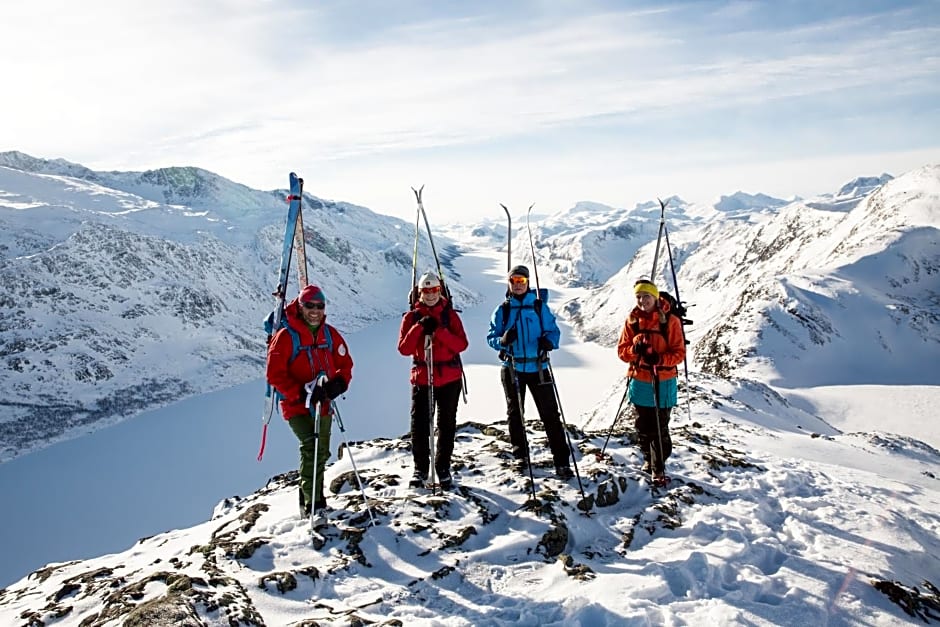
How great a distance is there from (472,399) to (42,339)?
2293 inches

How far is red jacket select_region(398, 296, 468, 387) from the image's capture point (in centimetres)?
835

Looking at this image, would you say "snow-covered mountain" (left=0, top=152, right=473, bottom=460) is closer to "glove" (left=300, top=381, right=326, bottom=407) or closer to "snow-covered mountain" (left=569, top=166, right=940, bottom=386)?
"glove" (left=300, top=381, right=326, bottom=407)

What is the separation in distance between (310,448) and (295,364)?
1298 millimetres

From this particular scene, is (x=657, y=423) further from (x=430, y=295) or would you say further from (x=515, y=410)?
(x=430, y=295)

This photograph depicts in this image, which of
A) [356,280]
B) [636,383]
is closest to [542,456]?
[636,383]

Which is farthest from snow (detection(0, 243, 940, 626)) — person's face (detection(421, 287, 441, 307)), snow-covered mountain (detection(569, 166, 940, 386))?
snow-covered mountain (detection(569, 166, 940, 386))

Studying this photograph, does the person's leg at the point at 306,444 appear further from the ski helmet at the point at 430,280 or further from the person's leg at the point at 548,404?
the person's leg at the point at 548,404

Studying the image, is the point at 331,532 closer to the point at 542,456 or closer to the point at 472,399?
the point at 542,456

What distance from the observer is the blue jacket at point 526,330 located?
8641mm

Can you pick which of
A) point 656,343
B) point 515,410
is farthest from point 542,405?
point 656,343

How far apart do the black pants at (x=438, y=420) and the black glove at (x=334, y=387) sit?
4.67ft

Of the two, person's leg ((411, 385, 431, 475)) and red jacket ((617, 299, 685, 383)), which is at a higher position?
red jacket ((617, 299, 685, 383))

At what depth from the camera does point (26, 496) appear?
42562 mm

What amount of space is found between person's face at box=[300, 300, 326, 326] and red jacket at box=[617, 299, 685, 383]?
4862 mm
